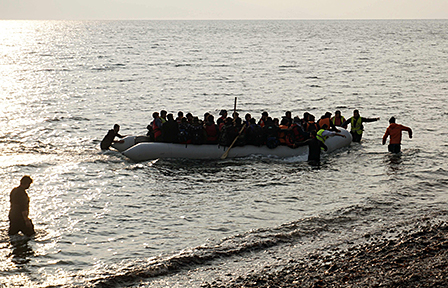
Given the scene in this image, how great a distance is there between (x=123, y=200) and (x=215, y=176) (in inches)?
122

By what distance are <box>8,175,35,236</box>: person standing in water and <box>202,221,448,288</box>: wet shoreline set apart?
13.3 feet

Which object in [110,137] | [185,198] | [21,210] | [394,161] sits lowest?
[185,198]

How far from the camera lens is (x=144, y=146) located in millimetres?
16516

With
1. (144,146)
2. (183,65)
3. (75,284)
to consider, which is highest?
(183,65)

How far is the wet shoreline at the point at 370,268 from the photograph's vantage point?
8109mm

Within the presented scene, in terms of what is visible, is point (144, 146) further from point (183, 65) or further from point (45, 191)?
point (183, 65)

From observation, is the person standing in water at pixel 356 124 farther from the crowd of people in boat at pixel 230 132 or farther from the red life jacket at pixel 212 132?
the red life jacket at pixel 212 132

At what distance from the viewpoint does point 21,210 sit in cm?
1000

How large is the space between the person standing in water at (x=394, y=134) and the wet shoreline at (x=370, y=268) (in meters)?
7.39

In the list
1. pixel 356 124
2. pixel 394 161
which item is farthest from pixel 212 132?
pixel 394 161

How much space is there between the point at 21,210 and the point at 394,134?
40.7 ft

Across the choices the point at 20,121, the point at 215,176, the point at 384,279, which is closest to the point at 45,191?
the point at 215,176

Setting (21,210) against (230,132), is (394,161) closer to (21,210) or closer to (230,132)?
(230,132)

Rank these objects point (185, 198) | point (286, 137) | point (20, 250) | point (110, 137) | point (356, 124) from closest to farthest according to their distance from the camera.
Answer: point (20, 250), point (185, 198), point (286, 137), point (110, 137), point (356, 124)
